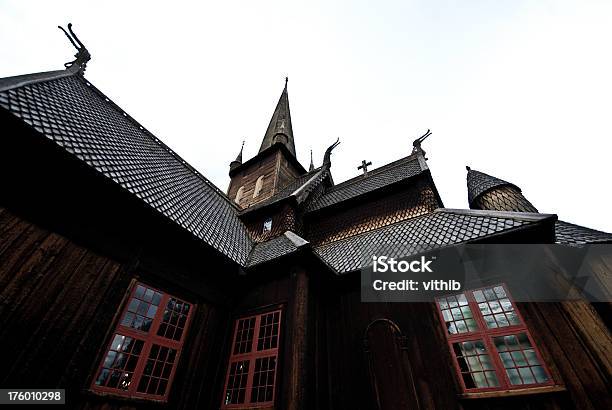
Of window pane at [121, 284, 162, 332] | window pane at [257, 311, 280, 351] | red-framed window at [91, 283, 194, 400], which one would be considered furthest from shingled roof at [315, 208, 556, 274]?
window pane at [121, 284, 162, 332]

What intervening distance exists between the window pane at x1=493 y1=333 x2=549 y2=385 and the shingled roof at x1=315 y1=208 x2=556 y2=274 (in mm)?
2135

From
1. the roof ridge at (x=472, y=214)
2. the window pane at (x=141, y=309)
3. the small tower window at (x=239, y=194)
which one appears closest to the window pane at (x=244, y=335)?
the window pane at (x=141, y=309)

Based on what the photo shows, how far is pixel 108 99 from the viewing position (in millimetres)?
10258

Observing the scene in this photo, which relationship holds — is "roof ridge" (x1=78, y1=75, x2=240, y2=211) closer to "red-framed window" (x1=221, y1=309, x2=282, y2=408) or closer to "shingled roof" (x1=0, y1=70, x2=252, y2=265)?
"shingled roof" (x1=0, y1=70, x2=252, y2=265)

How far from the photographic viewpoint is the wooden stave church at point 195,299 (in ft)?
14.5

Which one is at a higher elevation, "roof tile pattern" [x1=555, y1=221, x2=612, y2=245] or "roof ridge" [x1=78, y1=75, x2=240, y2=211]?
"roof ridge" [x1=78, y1=75, x2=240, y2=211]

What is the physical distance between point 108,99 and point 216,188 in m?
5.31

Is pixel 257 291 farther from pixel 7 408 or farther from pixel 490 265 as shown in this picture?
pixel 490 265

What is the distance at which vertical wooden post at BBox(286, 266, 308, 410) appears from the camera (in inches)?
198

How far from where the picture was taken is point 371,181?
39.2 feet

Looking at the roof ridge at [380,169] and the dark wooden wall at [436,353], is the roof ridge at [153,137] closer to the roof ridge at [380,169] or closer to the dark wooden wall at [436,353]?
the roof ridge at [380,169]

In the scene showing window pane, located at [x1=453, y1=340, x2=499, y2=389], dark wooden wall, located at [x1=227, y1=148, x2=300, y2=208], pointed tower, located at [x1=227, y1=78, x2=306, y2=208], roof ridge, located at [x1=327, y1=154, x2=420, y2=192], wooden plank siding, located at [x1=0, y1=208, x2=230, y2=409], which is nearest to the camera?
wooden plank siding, located at [x1=0, y1=208, x2=230, y2=409]

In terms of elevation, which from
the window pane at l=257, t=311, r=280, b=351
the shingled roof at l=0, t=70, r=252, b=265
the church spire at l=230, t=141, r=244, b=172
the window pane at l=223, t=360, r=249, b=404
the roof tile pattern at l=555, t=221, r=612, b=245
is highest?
the church spire at l=230, t=141, r=244, b=172

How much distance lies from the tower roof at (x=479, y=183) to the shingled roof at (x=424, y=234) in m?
1.79
